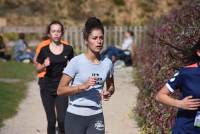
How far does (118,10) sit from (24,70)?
40.7 ft

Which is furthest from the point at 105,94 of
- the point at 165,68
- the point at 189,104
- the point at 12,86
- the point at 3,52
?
the point at 3,52

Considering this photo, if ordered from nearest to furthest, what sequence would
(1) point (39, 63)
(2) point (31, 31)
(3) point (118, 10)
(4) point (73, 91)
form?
1. (4) point (73, 91)
2. (1) point (39, 63)
3. (2) point (31, 31)
4. (3) point (118, 10)

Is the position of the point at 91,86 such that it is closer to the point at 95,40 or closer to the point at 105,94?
the point at 105,94

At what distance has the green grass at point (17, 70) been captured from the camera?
1869cm

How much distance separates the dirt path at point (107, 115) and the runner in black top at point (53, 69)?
1.72m

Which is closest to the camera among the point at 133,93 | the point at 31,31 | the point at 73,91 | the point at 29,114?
the point at 73,91

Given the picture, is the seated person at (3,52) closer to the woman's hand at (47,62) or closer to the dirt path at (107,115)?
the dirt path at (107,115)

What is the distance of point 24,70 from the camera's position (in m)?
20.2

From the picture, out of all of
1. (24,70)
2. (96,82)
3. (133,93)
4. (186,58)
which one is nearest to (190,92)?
(186,58)

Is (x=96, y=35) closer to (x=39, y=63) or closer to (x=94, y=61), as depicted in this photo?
(x=94, y=61)

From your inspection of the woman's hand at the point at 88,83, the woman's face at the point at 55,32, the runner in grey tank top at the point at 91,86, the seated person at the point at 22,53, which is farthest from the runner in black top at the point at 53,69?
the seated person at the point at 22,53

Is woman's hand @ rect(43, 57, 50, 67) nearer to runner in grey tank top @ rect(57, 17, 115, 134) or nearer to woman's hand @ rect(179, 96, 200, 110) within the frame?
Result: runner in grey tank top @ rect(57, 17, 115, 134)

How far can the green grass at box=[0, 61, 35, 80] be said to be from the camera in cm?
1869

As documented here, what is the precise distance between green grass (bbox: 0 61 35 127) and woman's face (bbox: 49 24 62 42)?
2.84 metres
